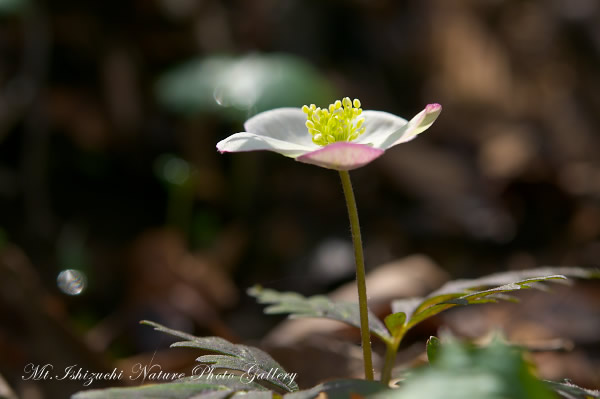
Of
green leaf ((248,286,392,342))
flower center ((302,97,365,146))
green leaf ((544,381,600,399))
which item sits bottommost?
green leaf ((544,381,600,399))

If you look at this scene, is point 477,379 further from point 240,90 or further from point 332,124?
point 240,90

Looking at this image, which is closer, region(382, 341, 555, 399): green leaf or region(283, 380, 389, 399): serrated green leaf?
region(382, 341, 555, 399): green leaf

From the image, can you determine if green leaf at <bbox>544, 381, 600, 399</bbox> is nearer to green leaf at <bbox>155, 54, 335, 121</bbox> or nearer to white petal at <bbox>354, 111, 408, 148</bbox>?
white petal at <bbox>354, 111, 408, 148</bbox>

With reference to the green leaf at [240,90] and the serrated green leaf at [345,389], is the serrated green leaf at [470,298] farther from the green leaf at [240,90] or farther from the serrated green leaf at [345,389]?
the green leaf at [240,90]

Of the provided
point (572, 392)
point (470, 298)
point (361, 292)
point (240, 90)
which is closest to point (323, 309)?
point (361, 292)

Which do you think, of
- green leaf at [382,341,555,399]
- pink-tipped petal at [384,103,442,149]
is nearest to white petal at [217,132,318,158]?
pink-tipped petal at [384,103,442,149]

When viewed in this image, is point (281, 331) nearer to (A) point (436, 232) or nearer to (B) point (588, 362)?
(B) point (588, 362)
